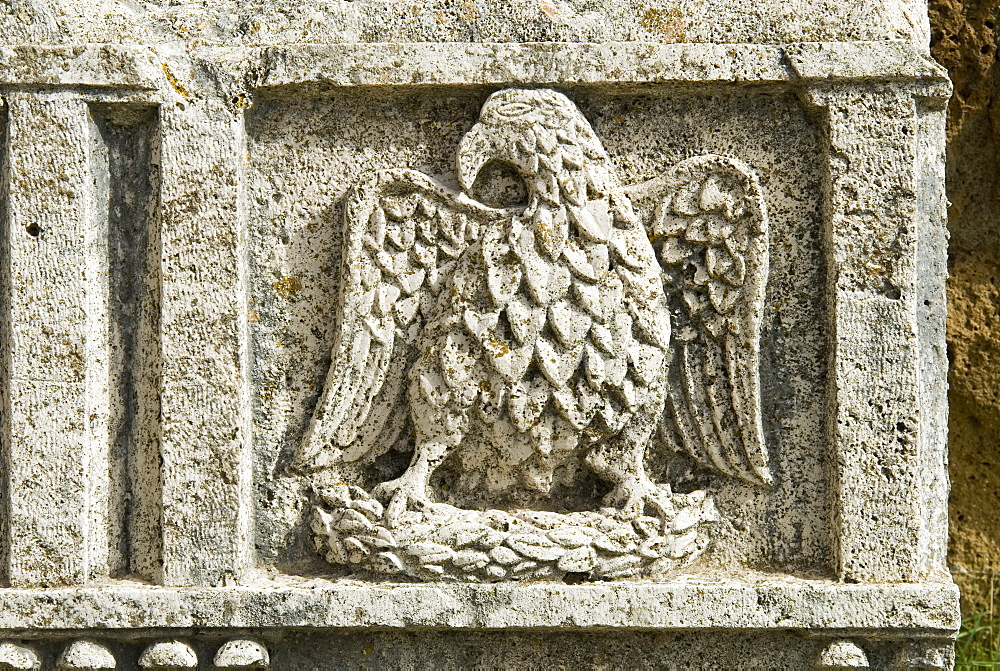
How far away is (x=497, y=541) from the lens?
2.56 metres

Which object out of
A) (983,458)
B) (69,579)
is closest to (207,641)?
(69,579)

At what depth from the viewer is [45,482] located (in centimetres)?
258

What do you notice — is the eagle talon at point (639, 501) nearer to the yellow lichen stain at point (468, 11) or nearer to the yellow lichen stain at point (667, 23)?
the yellow lichen stain at point (667, 23)

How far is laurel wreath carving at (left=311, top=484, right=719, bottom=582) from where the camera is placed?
256 cm

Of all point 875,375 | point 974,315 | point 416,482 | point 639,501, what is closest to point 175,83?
point 416,482

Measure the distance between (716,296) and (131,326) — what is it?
1.39 metres

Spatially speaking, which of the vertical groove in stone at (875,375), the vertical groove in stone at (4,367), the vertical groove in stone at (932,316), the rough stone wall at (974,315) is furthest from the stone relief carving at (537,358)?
the rough stone wall at (974,315)

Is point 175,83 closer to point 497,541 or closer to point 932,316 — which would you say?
point 497,541

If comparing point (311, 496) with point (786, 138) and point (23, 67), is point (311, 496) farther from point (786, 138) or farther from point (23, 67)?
point (786, 138)

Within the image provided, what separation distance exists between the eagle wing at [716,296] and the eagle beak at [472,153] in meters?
0.36

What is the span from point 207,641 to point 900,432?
5.53 feet

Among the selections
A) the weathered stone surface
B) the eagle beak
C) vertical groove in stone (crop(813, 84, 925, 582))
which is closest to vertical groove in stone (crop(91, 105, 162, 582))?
the weathered stone surface

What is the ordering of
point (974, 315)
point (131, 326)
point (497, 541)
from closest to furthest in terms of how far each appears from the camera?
point (497, 541)
point (131, 326)
point (974, 315)

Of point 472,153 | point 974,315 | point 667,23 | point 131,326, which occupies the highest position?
point 667,23
